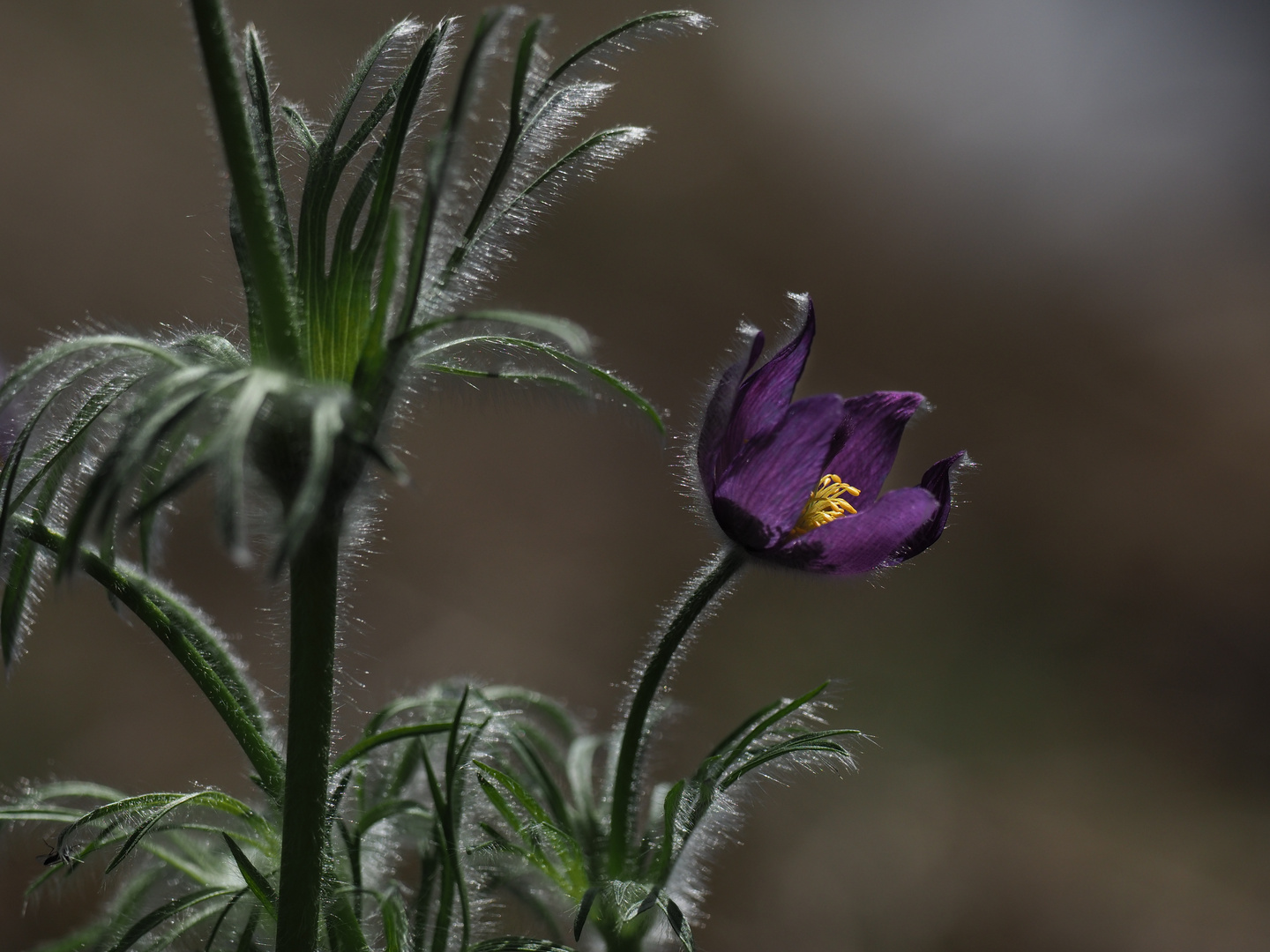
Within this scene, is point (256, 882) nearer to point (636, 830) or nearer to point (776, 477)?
point (636, 830)

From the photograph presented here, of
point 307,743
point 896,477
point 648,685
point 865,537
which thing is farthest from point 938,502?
point 896,477

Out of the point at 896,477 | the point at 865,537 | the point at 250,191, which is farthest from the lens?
the point at 896,477

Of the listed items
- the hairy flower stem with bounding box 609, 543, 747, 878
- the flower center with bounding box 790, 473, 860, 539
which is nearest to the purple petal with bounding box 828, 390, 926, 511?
the flower center with bounding box 790, 473, 860, 539

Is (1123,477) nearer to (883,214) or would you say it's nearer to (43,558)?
(883,214)

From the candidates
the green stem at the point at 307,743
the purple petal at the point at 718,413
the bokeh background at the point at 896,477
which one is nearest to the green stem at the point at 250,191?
the green stem at the point at 307,743

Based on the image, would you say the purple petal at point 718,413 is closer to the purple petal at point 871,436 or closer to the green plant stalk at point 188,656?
the purple petal at point 871,436

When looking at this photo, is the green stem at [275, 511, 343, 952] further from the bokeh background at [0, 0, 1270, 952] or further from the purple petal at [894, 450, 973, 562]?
the bokeh background at [0, 0, 1270, 952]
